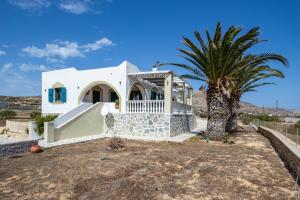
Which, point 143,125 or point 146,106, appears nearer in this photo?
point 143,125

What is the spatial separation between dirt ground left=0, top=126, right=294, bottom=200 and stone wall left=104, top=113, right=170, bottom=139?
4.29 metres

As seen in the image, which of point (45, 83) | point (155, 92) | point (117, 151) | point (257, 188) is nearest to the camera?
point (257, 188)

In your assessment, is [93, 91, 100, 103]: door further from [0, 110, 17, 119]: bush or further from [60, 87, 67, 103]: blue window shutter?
[0, 110, 17, 119]: bush

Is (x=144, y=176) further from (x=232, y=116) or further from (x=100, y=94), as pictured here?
(x=232, y=116)

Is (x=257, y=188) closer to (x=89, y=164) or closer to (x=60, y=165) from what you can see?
(x=89, y=164)

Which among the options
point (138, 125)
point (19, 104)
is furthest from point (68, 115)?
point (19, 104)

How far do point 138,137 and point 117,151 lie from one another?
4018 mm

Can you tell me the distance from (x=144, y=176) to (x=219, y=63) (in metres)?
8.87

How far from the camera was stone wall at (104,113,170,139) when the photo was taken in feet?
44.9

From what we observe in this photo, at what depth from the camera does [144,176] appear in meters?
6.30

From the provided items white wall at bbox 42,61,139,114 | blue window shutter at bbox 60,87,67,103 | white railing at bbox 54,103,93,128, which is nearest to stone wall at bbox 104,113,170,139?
white wall at bbox 42,61,139,114

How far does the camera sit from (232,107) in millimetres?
18641

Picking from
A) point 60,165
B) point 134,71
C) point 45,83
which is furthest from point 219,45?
point 45,83

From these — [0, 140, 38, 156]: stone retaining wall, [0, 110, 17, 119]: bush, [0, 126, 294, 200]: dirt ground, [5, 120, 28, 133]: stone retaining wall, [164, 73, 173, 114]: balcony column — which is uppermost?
[164, 73, 173, 114]: balcony column
